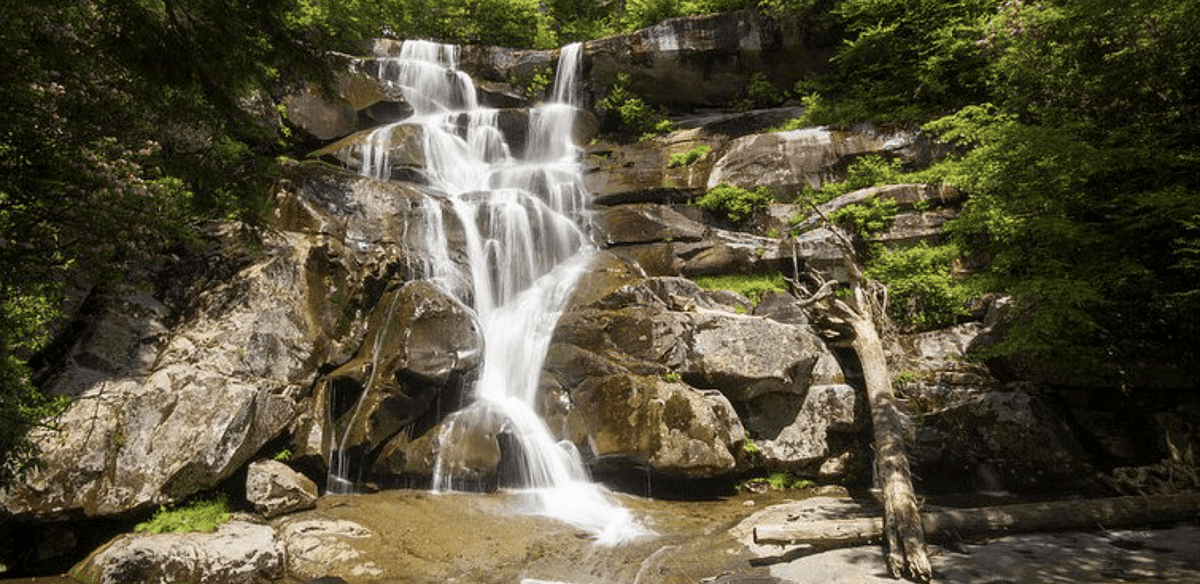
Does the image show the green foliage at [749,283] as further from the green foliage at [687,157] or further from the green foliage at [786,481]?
the green foliage at [687,157]

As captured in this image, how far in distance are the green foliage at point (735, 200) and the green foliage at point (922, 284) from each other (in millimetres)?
4060

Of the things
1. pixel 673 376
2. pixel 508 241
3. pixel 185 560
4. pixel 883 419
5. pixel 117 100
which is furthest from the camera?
pixel 508 241

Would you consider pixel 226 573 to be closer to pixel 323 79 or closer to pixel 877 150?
pixel 323 79

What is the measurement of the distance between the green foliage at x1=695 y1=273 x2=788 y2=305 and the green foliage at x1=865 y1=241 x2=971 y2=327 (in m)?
2.02

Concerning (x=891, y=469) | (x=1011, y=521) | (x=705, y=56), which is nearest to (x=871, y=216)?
(x=891, y=469)

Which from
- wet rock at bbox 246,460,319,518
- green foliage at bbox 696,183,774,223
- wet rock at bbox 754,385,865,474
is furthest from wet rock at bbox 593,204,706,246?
wet rock at bbox 246,460,319,518

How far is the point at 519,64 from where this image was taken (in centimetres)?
2252

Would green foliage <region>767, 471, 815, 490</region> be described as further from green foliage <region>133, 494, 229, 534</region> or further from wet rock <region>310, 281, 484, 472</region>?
green foliage <region>133, 494, 229, 534</region>

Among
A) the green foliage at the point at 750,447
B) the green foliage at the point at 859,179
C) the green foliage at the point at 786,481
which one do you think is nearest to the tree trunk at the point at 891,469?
the green foliage at the point at 786,481

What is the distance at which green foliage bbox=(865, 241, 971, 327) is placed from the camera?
11.5m

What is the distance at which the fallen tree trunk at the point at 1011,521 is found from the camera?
658 centimetres

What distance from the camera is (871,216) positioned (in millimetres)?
13742

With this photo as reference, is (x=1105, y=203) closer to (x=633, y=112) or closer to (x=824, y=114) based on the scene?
(x=824, y=114)

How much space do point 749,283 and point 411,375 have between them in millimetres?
8033
